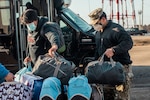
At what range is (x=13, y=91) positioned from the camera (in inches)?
151

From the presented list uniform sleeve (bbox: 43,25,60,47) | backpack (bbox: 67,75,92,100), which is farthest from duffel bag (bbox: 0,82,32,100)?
uniform sleeve (bbox: 43,25,60,47)

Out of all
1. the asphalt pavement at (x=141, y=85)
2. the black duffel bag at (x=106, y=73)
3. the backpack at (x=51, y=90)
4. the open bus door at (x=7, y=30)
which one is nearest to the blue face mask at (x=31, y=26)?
the black duffel bag at (x=106, y=73)

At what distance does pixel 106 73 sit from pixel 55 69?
63 centimetres

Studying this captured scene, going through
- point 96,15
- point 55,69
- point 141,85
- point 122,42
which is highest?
point 96,15

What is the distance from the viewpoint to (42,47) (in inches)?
215

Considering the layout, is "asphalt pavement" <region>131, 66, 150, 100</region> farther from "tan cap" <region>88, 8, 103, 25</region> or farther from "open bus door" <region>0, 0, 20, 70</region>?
"tan cap" <region>88, 8, 103, 25</region>

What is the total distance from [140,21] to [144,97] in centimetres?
9117

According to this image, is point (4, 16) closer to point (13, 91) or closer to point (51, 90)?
point (13, 91)

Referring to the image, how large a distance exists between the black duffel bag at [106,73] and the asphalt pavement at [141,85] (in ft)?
12.7

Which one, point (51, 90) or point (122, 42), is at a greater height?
point (122, 42)

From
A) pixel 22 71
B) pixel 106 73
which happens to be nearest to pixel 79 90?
pixel 106 73

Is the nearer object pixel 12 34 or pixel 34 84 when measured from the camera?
pixel 34 84

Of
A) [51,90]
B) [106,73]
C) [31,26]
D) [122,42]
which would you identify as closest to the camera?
[51,90]

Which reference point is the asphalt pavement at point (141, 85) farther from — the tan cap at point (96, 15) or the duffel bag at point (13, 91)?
the duffel bag at point (13, 91)
